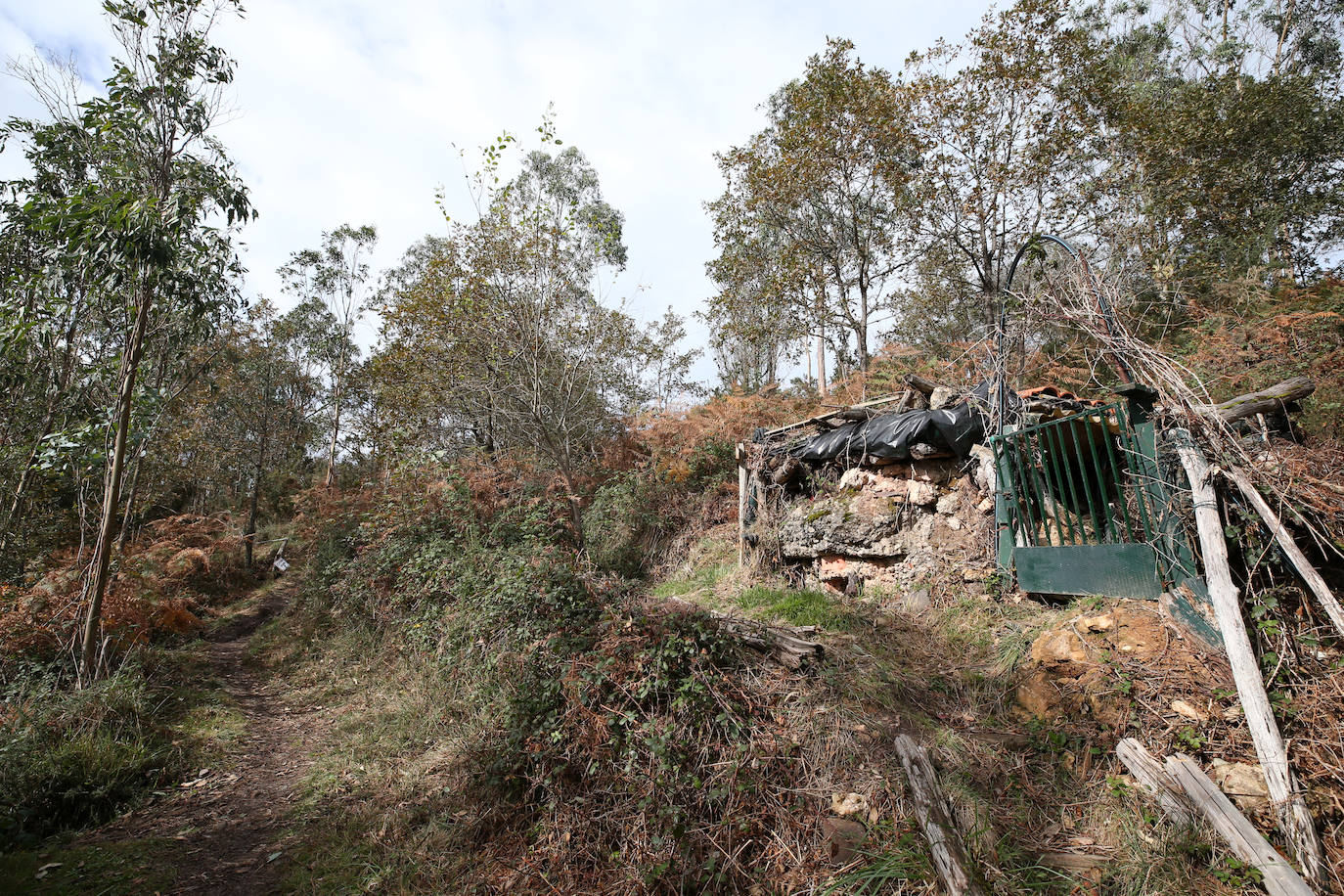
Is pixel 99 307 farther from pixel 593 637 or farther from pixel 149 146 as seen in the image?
pixel 593 637

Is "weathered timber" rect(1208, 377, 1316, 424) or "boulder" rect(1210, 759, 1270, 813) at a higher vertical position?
"weathered timber" rect(1208, 377, 1316, 424)

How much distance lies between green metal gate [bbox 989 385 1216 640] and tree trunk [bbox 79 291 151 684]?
8.41 m

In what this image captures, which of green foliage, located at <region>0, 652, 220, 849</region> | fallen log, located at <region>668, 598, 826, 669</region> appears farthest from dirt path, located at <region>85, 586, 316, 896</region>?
fallen log, located at <region>668, 598, 826, 669</region>

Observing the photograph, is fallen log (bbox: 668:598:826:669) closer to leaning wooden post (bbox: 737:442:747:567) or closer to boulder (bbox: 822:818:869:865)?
boulder (bbox: 822:818:869:865)

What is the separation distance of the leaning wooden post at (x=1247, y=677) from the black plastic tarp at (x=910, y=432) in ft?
7.15

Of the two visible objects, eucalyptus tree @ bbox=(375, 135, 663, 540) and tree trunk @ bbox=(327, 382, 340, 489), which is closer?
eucalyptus tree @ bbox=(375, 135, 663, 540)

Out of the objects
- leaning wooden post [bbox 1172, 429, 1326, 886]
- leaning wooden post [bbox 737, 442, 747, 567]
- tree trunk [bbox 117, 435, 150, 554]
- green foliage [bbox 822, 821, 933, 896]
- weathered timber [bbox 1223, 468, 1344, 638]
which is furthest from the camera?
leaning wooden post [bbox 737, 442, 747, 567]

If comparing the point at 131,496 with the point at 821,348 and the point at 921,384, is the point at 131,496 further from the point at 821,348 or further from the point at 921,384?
the point at 821,348

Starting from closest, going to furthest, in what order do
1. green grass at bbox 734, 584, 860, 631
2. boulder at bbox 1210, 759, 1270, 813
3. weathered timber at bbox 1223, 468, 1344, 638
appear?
weathered timber at bbox 1223, 468, 1344, 638
boulder at bbox 1210, 759, 1270, 813
green grass at bbox 734, 584, 860, 631

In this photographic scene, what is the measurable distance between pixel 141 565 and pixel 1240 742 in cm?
1253

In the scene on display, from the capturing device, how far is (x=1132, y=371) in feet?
11.6

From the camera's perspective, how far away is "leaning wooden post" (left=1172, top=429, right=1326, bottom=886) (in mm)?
2502

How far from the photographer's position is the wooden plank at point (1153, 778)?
9.20ft

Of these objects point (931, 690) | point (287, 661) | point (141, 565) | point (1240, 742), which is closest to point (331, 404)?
point (141, 565)
